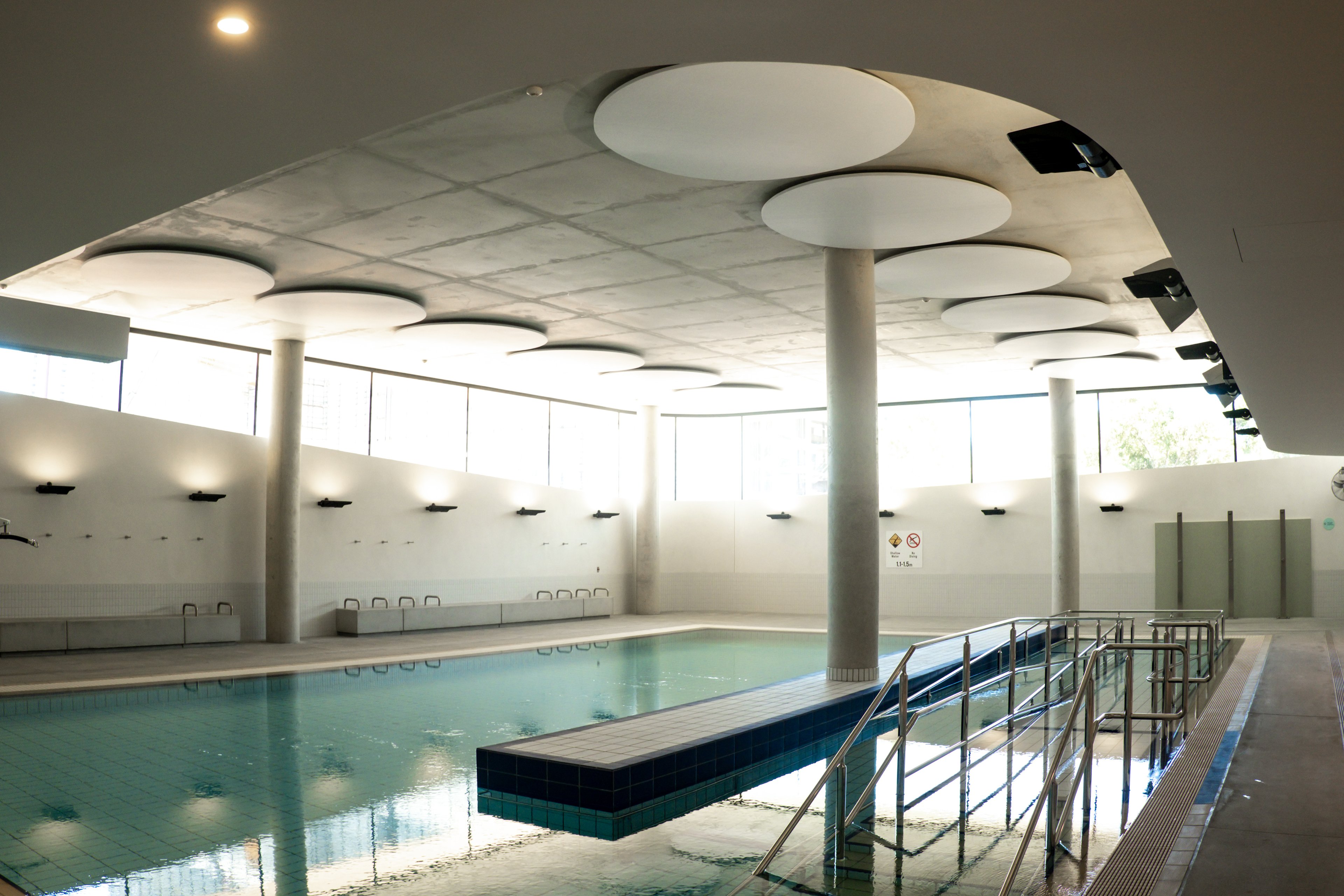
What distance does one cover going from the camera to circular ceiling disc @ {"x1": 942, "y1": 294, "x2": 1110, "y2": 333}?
11938 mm

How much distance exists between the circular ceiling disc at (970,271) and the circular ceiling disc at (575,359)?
552 cm

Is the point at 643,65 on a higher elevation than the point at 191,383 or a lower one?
lower

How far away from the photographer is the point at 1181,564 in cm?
1800

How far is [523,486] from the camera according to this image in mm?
20031

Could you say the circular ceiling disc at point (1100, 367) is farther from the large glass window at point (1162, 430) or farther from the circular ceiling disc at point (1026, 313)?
the circular ceiling disc at point (1026, 313)

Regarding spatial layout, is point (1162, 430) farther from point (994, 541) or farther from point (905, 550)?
point (905, 550)

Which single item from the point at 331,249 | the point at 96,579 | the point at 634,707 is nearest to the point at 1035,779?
the point at 634,707

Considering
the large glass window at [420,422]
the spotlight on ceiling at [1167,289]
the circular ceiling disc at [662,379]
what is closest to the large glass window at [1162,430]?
the circular ceiling disc at [662,379]

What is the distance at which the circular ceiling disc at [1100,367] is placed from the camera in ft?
53.2

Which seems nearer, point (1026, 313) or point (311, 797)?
point (311, 797)

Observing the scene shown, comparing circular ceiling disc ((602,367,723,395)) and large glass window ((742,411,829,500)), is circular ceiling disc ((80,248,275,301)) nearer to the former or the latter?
circular ceiling disc ((602,367,723,395))

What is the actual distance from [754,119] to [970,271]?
181 inches

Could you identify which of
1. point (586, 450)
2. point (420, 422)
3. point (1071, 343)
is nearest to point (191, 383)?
point (420, 422)

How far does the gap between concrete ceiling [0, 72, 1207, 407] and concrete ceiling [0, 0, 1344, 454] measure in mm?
2892
